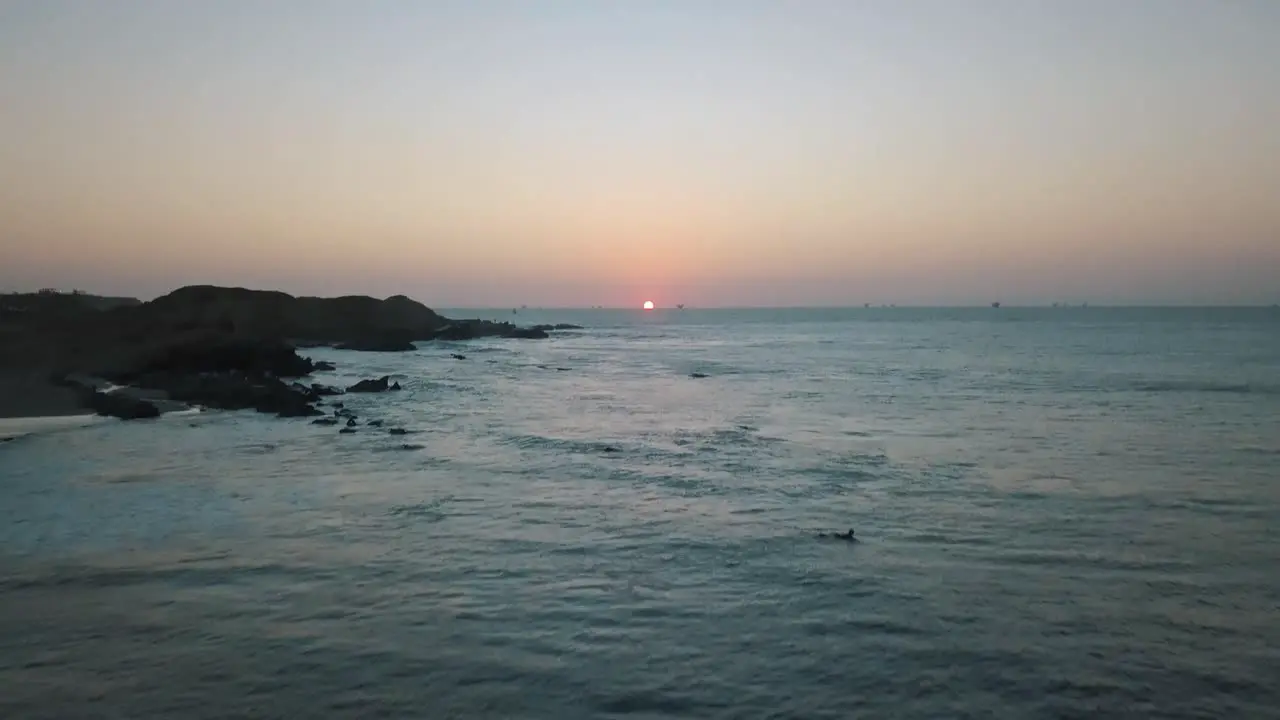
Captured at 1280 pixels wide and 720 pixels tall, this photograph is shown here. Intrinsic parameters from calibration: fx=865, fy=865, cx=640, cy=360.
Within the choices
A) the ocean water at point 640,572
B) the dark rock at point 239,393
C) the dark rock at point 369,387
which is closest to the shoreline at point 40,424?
the ocean water at point 640,572

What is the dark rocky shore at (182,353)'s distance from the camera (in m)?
38.3

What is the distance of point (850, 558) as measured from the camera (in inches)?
610

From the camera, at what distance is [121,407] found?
112ft

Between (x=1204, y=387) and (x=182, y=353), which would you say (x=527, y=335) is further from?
(x=1204, y=387)

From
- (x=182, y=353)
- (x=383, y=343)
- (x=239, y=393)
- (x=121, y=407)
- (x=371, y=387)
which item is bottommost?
(x=371, y=387)

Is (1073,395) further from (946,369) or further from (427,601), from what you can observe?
(427,601)

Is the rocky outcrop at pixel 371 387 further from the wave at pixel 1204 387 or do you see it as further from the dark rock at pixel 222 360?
the wave at pixel 1204 387

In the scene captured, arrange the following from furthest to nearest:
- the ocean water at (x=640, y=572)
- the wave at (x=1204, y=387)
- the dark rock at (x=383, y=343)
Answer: the dark rock at (x=383, y=343) < the wave at (x=1204, y=387) < the ocean water at (x=640, y=572)

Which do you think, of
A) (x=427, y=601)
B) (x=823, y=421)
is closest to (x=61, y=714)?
(x=427, y=601)

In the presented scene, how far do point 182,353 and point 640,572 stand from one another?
44.3 meters

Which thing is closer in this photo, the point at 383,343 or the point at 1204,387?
the point at 1204,387

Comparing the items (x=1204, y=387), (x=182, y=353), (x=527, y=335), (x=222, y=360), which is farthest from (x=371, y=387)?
(x=527, y=335)

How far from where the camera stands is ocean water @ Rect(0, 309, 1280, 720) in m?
10.2

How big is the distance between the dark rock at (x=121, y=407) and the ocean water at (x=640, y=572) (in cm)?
272
